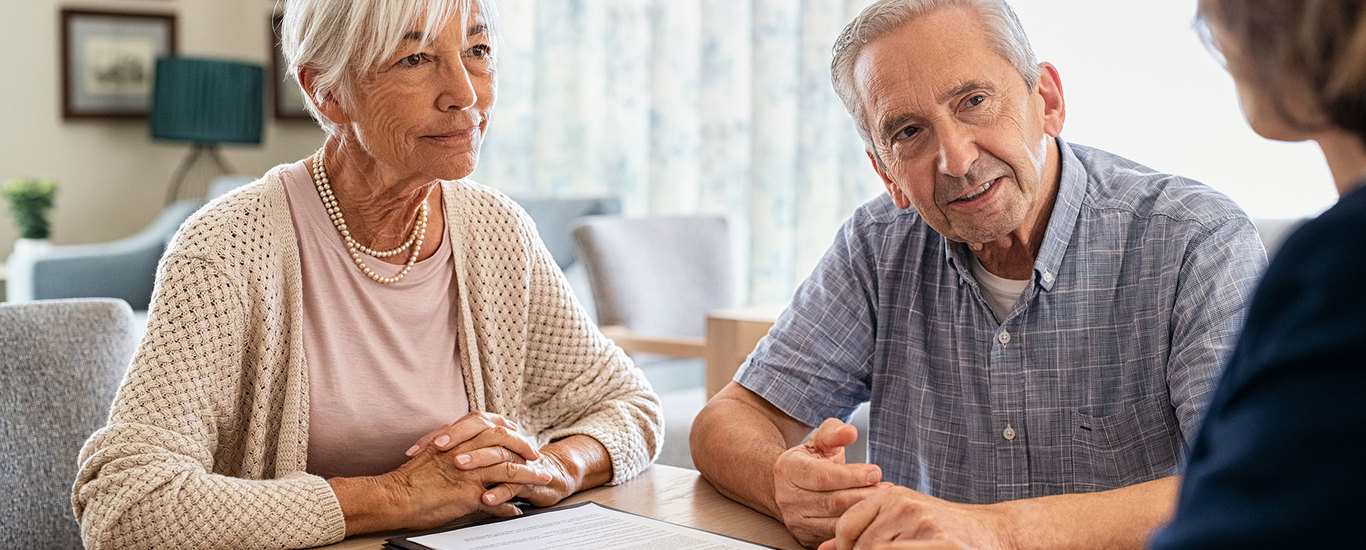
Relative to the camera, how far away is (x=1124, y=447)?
1271 millimetres

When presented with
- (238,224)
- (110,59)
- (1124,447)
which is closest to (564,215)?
(110,59)

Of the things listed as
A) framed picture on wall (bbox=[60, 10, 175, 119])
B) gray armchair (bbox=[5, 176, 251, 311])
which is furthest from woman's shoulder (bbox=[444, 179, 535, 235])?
framed picture on wall (bbox=[60, 10, 175, 119])

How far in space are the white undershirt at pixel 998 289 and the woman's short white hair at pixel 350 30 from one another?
69 centimetres

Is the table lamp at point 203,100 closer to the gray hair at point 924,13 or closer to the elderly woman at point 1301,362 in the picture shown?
the gray hair at point 924,13

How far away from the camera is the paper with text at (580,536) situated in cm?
106

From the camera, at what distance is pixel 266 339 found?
1300 mm

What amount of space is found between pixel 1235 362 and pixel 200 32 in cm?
596

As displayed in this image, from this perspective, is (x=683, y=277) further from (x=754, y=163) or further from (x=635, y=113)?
(x=635, y=113)

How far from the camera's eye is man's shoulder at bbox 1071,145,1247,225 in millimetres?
1252

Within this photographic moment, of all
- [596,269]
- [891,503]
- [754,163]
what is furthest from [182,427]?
[754,163]

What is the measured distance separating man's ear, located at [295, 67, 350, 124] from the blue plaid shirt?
594mm

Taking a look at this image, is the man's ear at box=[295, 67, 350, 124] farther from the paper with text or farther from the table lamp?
the table lamp

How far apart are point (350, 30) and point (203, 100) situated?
4218mm

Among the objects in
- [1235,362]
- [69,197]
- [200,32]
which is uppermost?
[200,32]
